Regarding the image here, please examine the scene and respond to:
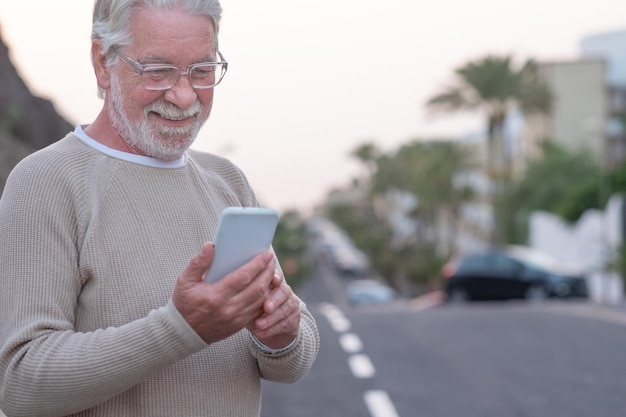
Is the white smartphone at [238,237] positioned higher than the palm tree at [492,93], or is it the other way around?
the white smartphone at [238,237]

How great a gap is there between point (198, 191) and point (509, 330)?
11.7 metres

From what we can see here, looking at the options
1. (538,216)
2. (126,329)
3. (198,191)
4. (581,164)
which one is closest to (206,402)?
(126,329)

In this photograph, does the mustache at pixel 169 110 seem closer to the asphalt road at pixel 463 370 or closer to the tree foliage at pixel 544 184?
the asphalt road at pixel 463 370

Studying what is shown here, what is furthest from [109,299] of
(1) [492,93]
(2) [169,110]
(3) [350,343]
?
(1) [492,93]

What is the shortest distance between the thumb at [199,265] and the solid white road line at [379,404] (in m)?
5.88

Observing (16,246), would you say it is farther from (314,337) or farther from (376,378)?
(376,378)

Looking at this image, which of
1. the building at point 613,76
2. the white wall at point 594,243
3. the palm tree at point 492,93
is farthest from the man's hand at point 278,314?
the building at point 613,76

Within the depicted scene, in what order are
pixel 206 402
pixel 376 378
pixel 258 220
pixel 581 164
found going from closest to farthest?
1. pixel 258 220
2. pixel 206 402
3. pixel 376 378
4. pixel 581 164

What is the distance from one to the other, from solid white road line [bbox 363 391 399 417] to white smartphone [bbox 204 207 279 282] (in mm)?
5865

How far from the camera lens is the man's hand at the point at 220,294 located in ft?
6.91

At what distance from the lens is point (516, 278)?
2717 centimetres

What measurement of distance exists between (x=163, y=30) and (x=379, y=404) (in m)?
6.28

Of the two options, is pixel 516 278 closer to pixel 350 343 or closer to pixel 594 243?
pixel 594 243

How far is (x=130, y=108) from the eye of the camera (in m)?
2.43
